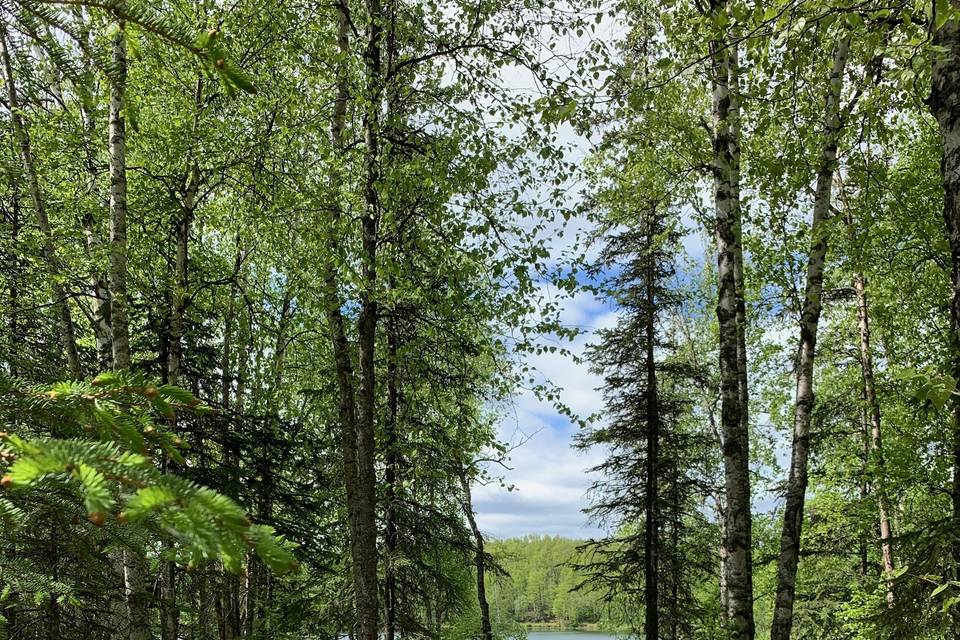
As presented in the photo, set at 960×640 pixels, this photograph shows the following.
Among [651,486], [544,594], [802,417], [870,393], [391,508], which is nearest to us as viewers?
[802,417]

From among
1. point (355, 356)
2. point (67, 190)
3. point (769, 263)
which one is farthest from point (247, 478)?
point (769, 263)

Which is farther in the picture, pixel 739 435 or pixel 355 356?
pixel 355 356

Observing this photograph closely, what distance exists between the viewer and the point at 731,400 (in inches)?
254

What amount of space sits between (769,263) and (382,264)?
4.73 metres

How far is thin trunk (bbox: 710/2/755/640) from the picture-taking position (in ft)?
20.4

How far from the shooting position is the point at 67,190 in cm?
855

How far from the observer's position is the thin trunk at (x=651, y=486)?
470 inches

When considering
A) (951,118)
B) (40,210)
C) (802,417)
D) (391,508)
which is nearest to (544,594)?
(391,508)

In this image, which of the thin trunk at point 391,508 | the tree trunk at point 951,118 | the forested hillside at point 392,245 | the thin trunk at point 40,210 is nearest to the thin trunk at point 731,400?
the forested hillside at point 392,245

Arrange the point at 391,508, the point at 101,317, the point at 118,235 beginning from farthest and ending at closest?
the point at 391,508 < the point at 101,317 < the point at 118,235

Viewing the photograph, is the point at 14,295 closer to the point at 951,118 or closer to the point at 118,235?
the point at 118,235

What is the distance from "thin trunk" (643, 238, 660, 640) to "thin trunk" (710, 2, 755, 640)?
5493 millimetres

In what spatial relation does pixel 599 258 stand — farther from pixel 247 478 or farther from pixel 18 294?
pixel 18 294

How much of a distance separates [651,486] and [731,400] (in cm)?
700
